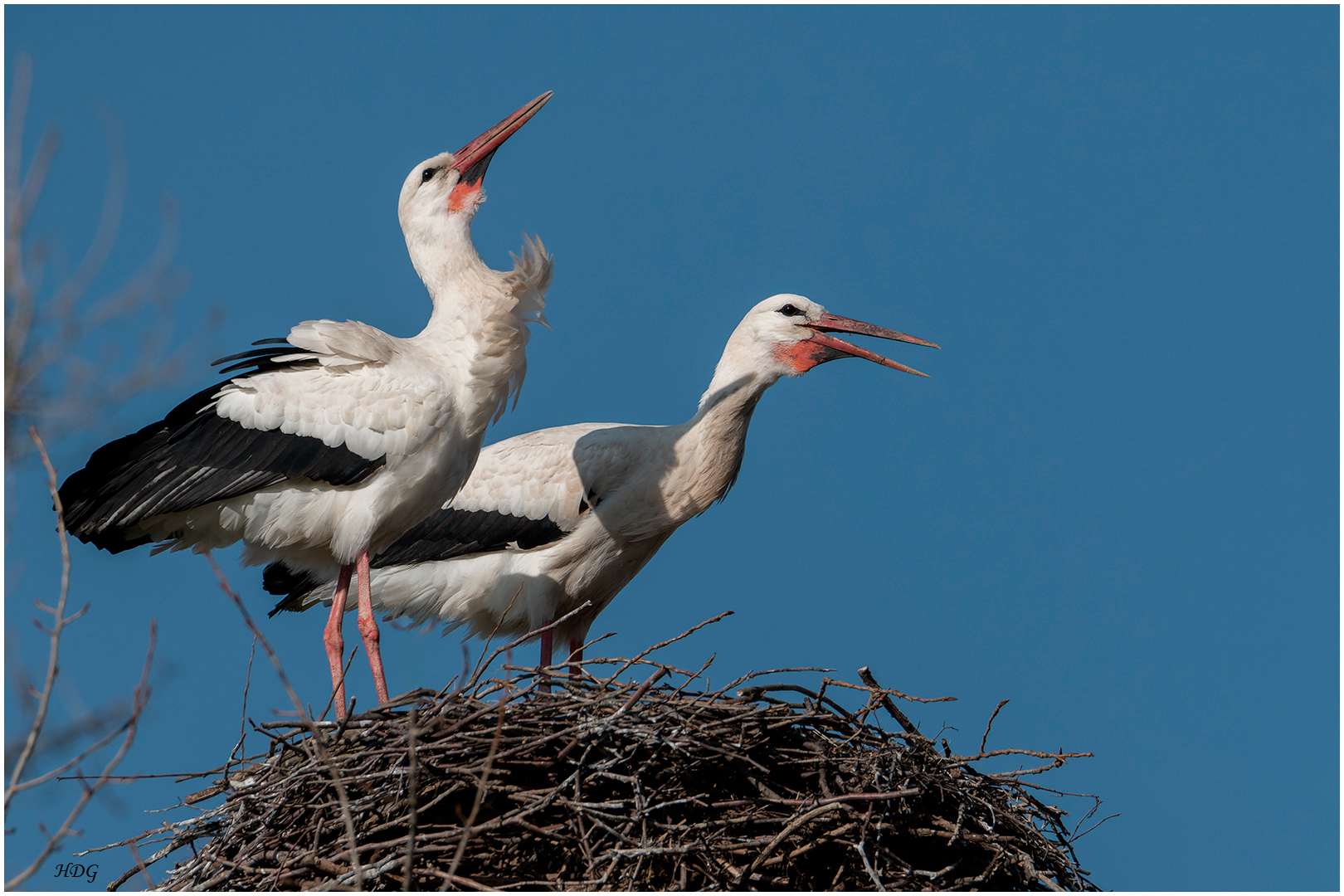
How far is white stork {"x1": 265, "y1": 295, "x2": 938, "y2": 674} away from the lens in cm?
742

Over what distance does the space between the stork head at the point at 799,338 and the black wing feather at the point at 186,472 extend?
2.63 meters

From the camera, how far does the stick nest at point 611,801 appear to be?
4.61 metres

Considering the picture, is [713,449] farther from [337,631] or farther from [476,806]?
[476,806]

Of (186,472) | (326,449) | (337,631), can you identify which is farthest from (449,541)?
(186,472)

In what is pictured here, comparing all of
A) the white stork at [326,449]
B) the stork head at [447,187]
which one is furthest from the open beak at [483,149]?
the white stork at [326,449]

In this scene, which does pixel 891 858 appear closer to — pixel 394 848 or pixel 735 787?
pixel 735 787

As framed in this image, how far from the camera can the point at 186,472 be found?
19.5ft

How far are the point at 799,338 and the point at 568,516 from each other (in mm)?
1668

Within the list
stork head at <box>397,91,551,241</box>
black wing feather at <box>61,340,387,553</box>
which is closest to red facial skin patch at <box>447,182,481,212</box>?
stork head at <box>397,91,551,241</box>

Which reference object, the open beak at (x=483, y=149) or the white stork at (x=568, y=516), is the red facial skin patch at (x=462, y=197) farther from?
the white stork at (x=568, y=516)

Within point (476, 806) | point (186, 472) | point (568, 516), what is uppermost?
point (568, 516)

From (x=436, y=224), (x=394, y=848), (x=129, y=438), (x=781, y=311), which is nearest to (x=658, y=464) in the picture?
(x=781, y=311)

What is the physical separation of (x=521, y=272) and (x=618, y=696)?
2389 mm

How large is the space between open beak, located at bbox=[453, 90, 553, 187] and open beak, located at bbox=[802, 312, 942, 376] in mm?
1993
